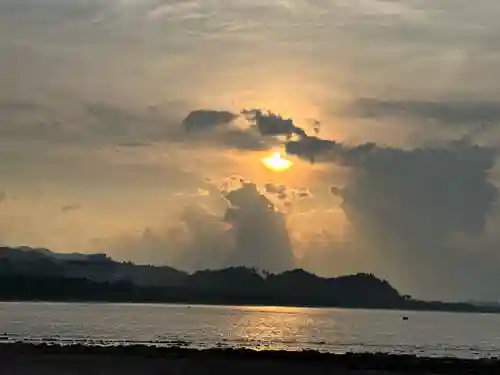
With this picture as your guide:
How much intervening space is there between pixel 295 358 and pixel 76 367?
16395mm

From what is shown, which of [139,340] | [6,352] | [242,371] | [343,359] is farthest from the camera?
[139,340]

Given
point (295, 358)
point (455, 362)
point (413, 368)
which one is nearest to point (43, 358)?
point (295, 358)

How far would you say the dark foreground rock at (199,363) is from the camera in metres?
42.4

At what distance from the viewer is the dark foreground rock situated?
42406mm

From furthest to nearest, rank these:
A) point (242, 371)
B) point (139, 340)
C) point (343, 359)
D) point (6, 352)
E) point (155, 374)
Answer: point (139, 340)
point (343, 359)
point (6, 352)
point (242, 371)
point (155, 374)

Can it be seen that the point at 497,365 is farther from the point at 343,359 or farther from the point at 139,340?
the point at 139,340

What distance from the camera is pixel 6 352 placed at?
169 feet

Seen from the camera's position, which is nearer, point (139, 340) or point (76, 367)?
point (76, 367)

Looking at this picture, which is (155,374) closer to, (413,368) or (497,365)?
(413,368)

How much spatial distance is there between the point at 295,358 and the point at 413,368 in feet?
23.9

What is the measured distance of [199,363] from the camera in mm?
47312

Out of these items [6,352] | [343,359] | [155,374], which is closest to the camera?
[155,374]

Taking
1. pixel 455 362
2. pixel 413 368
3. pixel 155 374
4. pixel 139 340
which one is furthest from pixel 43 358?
pixel 139 340

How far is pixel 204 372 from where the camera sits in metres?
42.4
